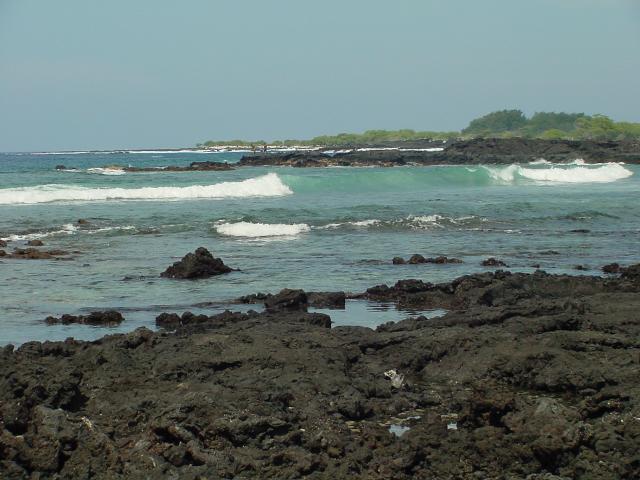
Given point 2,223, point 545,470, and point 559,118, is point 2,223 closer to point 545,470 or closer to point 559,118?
point 545,470

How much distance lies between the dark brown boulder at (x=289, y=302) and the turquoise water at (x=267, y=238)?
636 millimetres

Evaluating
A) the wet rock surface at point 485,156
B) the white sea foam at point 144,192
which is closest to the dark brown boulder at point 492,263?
the white sea foam at point 144,192

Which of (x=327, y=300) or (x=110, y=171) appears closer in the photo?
(x=327, y=300)

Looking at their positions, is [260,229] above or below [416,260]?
below

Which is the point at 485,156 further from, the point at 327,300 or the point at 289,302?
the point at 289,302

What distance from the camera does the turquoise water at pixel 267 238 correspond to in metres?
14.8

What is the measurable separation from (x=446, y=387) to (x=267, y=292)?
6.77 meters

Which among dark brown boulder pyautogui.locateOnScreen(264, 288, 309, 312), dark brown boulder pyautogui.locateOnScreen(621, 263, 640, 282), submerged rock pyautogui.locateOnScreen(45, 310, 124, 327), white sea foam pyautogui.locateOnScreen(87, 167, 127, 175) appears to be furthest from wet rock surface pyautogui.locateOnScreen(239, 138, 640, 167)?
submerged rock pyautogui.locateOnScreen(45, 310, 124, 327)

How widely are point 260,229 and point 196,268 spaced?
29.8 feet

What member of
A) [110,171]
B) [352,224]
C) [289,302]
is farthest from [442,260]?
[110,171]

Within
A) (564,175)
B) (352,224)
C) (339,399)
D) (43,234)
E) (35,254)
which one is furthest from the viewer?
(564,175)

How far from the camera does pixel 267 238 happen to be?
2397cm

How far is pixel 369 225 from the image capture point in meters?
26.6

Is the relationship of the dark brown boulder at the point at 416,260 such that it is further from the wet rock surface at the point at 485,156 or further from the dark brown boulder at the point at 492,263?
the wet rock surface at the point at 485,156
